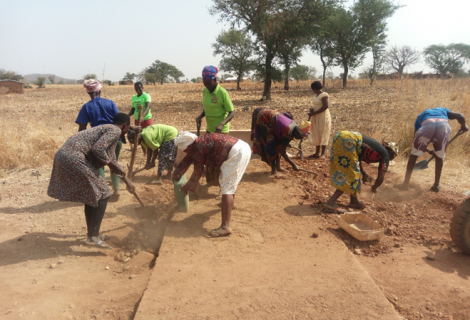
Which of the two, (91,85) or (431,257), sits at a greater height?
(91,85)

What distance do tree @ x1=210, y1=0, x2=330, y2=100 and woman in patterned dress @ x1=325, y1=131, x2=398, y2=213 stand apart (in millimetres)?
11870

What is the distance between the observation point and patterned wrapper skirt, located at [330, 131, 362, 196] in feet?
13.3

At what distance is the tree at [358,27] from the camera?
77.6 feet

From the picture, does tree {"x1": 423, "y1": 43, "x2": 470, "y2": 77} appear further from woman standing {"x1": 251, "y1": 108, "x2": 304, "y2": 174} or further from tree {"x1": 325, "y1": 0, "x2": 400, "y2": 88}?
woman standing {"x1": 251, "y1": 108, "x2": 304, "y2": 174}

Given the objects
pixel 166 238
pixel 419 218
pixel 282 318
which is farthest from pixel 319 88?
pixel 282 318

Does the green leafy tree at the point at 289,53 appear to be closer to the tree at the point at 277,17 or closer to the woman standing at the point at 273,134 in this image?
the tree at the point at 277,17

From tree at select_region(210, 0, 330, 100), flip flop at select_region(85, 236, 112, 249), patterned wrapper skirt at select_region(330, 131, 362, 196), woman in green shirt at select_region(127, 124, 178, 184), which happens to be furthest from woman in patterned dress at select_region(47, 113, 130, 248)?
tree at select_region(210, 0, 330, 100)

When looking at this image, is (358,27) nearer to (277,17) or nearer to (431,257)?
(277,17)

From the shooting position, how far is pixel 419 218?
4.24 m

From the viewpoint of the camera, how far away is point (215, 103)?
4637mm

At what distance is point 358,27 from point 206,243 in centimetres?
2492

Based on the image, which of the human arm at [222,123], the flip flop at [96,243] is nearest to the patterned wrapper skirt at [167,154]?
the human arm at [222,123]

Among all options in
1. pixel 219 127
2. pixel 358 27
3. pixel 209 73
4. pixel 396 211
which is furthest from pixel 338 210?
pixel 358 27

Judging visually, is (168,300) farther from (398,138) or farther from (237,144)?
(398,138)
